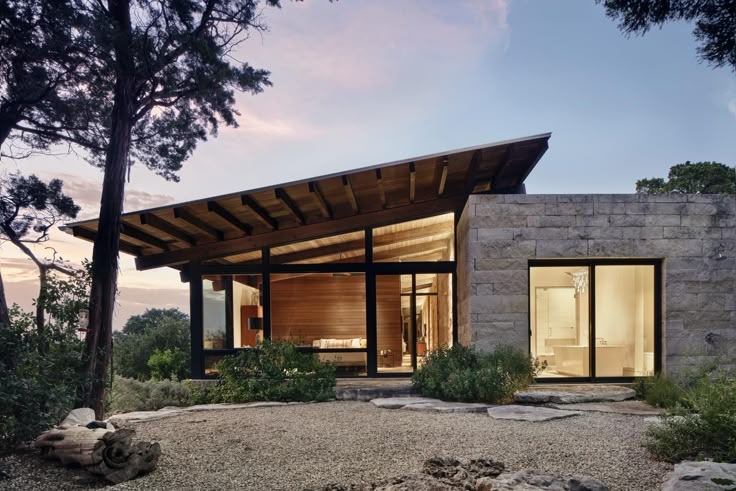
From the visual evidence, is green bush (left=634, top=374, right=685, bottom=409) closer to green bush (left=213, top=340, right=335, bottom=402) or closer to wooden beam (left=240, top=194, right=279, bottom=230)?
green bush (left=213, top=340, right=335, bottom=402)

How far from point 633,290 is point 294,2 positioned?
7.08 metres

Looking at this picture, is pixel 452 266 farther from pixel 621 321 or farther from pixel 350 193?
pixel 621 321

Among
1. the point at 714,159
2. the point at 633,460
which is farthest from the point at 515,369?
the point at 714,159

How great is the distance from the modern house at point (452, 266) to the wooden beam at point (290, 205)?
0.22ft

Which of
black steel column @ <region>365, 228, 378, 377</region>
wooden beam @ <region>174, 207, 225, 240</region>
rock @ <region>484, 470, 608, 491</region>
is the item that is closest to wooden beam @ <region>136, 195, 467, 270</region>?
wooden beam @ <region>174, 207, 225, 240</region>

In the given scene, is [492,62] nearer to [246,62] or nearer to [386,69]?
[386,69]

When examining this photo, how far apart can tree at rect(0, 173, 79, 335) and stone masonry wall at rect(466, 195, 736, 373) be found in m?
6.11

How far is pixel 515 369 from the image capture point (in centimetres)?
752

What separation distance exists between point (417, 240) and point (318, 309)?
8.56ft

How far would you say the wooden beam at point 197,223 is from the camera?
28.6 ft

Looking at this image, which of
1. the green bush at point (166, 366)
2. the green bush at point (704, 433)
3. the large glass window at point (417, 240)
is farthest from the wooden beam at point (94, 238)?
the green bush at point (704, 433)

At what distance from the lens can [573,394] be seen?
7172 mm

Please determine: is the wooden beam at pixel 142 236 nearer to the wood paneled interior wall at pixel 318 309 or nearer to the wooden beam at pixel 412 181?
the wood paneled interior wall at pixel 318 309

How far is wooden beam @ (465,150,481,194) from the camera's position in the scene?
9.18m
